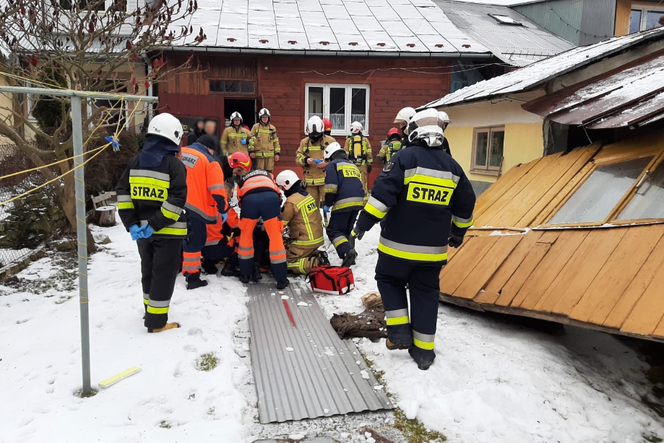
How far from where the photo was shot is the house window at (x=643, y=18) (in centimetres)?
1519

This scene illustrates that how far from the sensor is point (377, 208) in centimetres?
361

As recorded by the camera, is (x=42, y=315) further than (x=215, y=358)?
Yes

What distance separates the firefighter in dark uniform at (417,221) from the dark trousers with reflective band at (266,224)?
206 centimetres

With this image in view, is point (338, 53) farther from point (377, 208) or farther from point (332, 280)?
point (377, 208)

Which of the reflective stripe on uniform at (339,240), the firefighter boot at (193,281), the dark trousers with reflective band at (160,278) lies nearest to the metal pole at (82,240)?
the dark trousers with reflective band at (160,278)

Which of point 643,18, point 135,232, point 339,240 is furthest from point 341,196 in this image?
point 643,18

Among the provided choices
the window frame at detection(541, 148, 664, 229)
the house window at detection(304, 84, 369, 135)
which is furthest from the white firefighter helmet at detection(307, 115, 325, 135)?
the house window at detection(304, 84, 369, 135)

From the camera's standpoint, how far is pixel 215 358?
3.77 m

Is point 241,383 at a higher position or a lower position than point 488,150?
lower

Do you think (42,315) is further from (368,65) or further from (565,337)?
(368,65)

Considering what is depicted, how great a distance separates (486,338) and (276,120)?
967 centimetres

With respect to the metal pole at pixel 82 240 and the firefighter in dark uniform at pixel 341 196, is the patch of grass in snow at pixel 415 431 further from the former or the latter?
the firefighter in dark uniform at pixel 341 196

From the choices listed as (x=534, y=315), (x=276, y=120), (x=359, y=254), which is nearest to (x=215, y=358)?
(x=534, y=315)

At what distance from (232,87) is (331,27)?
11.6 feet
